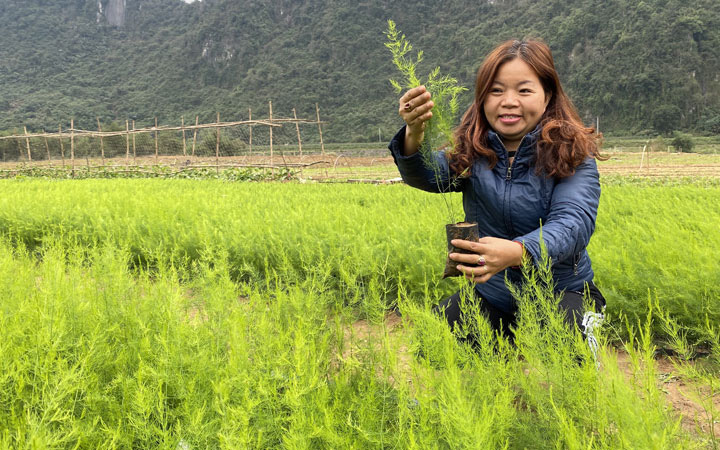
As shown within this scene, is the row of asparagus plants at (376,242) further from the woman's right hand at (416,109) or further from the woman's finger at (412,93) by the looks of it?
the woman's finger at (412,93)

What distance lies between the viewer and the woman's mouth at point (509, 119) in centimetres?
217

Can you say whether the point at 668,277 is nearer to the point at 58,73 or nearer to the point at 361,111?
the point at 361,111

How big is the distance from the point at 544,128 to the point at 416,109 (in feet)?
2.18

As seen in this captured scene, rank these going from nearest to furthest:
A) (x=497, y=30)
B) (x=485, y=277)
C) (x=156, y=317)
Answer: (x=485, y=277), (x=156, y=317), (x=497, y=30)

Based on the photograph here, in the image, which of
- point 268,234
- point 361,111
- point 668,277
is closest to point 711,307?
point 668,277

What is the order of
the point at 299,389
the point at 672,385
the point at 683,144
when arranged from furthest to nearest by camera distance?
1. the point at 683,144
2. the point at 672,385
3. the point at 299,389

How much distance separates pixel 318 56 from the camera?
81.1m

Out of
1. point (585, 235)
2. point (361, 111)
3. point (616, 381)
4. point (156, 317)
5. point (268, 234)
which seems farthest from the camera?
point (361, 111)

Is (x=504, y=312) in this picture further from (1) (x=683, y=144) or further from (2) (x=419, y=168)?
(1) (x=683, y=144)

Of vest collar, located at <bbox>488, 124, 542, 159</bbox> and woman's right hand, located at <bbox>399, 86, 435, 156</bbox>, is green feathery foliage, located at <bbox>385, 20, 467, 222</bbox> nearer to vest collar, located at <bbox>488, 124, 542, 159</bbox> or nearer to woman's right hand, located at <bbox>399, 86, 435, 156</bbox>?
woman's right hand, located at <bbox>399, 86, 435, 156</bbox>

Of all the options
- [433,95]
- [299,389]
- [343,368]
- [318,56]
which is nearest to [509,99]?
[433,95]

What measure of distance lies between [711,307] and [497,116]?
1.77 m

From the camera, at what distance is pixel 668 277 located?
9.42 feet

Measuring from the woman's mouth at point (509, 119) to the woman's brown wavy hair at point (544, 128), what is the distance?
118mm
